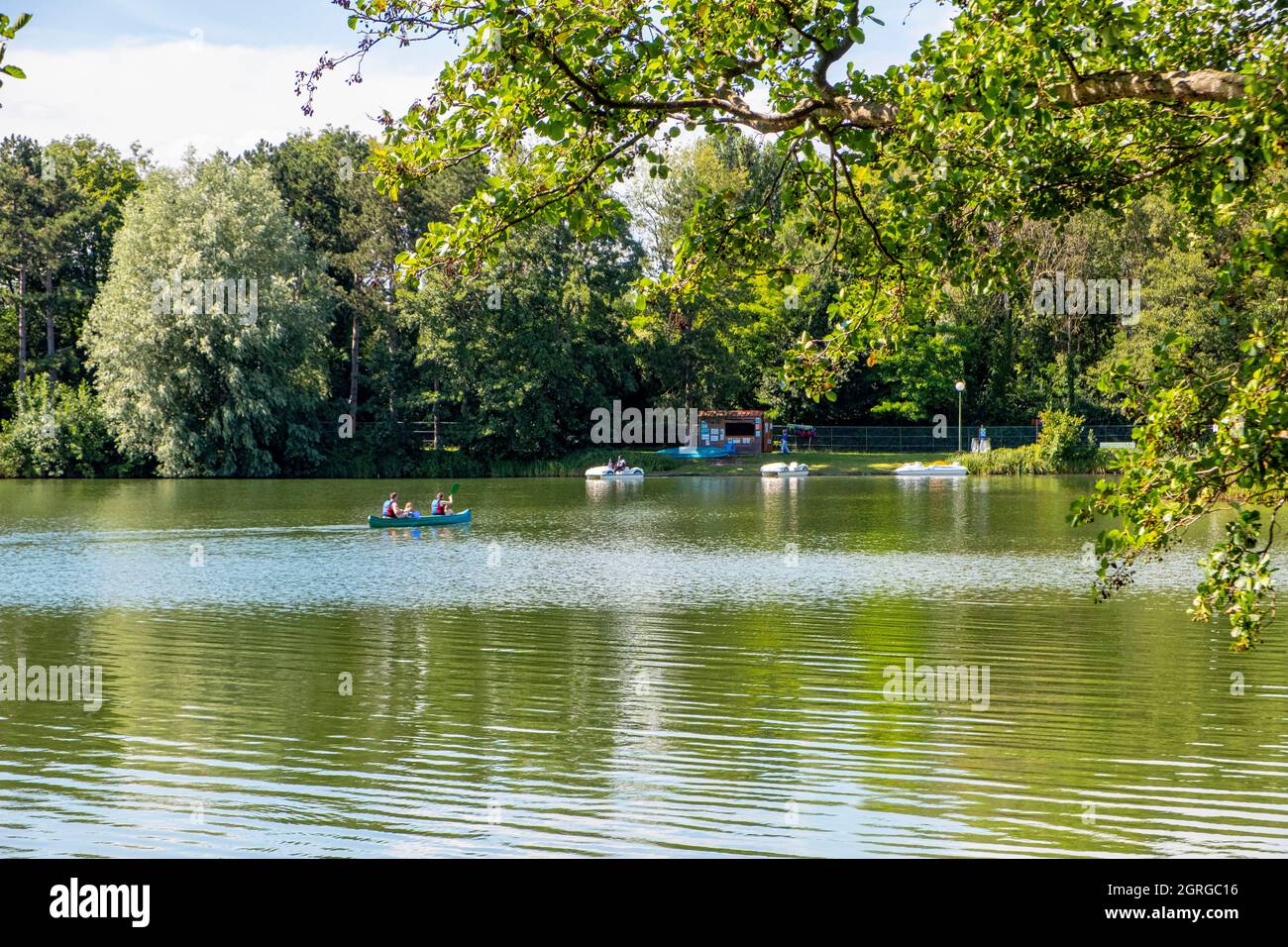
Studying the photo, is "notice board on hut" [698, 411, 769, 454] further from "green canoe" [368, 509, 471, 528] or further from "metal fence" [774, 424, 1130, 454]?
"green canoe" [368, 509, 471, 528]

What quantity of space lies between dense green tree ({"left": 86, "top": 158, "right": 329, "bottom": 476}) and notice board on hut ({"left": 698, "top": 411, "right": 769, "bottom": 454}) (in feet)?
80.1

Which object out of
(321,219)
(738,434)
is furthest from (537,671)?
(321,219)

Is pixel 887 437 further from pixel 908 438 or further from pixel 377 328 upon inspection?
pixel 377 328

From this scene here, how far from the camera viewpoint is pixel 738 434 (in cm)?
7731

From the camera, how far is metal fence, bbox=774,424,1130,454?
75.0 meters

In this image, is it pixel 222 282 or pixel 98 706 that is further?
pixel 222 282

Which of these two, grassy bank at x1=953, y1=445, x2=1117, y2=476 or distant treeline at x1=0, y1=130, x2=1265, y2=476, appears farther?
grassy bank at x1=953, y1=445, x2=1117, y2=476

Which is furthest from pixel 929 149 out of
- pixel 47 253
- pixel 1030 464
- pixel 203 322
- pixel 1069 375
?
pixel 47 253

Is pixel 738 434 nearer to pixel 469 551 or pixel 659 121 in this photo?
pixel 469 551

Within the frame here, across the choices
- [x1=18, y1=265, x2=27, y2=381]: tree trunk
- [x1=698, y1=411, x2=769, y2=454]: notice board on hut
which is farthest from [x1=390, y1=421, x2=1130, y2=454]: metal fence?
[x1=18, y1=265, x2=27, y2=381]: tree trunk

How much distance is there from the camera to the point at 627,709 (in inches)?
544

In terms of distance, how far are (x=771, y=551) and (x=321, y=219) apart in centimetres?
5579

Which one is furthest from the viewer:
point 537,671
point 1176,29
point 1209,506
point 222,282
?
point 222,282

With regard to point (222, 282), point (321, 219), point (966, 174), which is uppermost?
point (321, 219)
